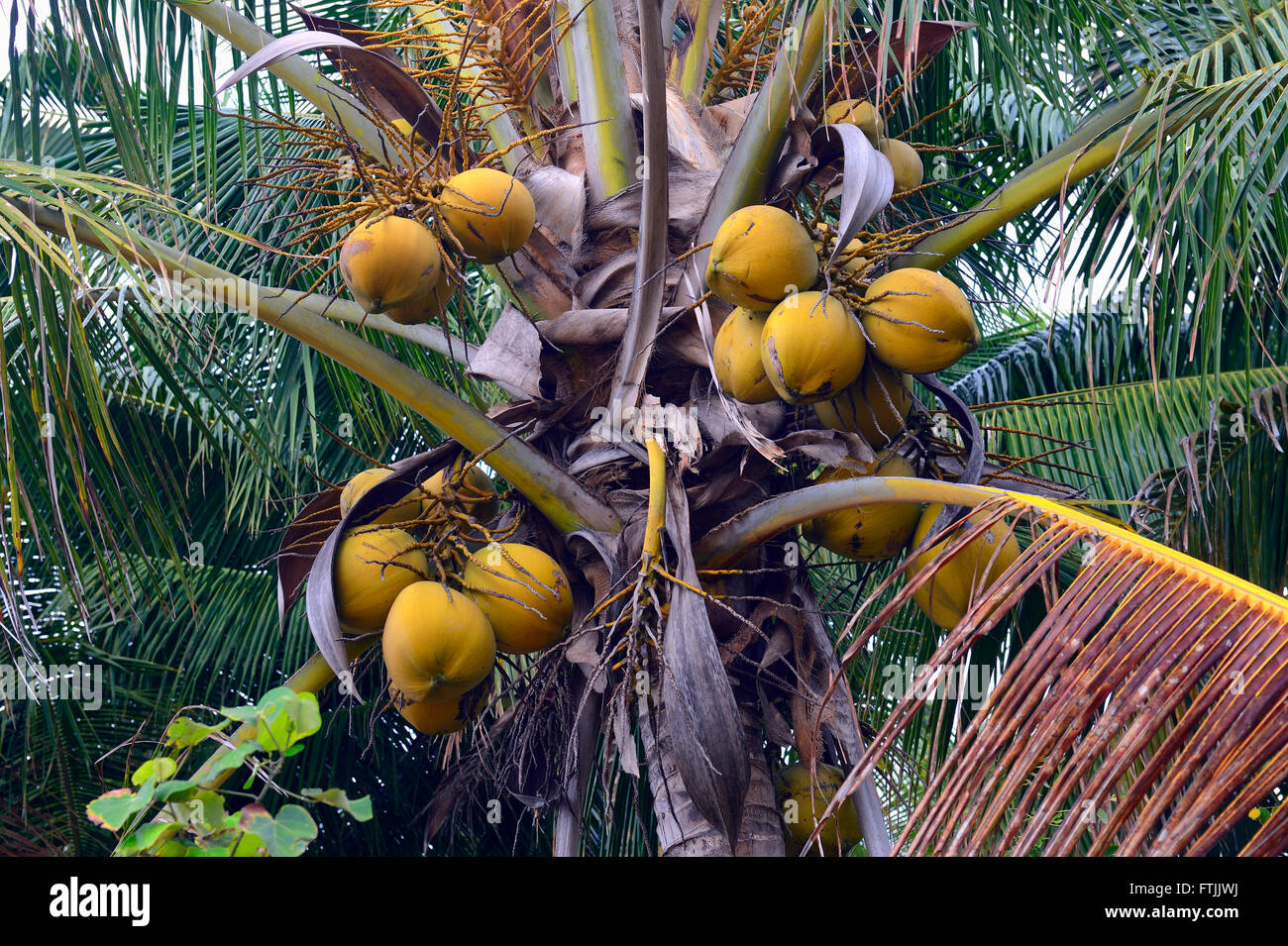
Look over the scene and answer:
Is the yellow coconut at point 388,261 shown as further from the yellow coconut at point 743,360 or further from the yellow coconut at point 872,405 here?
the yellow coconut at point 872,405

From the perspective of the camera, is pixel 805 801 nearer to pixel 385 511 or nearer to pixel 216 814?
pixel 385 511

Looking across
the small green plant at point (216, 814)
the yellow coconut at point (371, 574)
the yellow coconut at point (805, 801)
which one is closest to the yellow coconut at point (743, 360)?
the yellow coconut at point (371, 574)

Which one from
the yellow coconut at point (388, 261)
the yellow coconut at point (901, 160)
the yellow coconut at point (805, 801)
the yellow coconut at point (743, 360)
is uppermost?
the yellow coconut at point (901, 160)

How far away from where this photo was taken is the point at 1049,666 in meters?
1.33

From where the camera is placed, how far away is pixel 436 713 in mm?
2152

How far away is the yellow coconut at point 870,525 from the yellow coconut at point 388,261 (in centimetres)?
80

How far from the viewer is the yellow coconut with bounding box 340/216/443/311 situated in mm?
1867

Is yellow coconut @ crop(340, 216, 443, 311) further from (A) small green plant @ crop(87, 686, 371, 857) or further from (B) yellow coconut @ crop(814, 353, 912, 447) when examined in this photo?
(A) small green plant @ crop(87, 686, 371, 857)

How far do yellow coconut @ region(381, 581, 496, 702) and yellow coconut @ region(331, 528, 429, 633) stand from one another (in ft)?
0.18

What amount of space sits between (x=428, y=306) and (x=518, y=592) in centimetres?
52

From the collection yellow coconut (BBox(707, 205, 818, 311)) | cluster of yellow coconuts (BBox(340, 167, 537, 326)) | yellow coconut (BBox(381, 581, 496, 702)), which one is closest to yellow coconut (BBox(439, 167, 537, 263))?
cluster of yellow coconuts (BBox(340, 167, 537, 326))

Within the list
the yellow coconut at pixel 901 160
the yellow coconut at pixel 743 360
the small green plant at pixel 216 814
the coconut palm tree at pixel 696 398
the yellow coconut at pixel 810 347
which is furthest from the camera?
the yellow coconut at pixel 901 160

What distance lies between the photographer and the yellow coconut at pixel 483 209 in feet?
6.33

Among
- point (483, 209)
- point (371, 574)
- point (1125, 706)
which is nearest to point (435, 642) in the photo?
point (371, 574)
